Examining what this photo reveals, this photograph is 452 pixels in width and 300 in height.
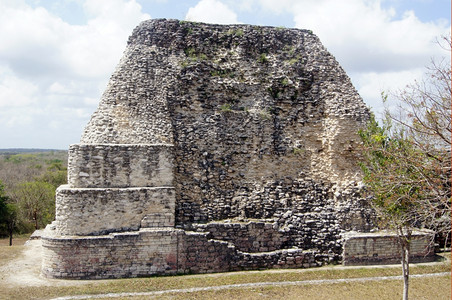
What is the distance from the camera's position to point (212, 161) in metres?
13.6

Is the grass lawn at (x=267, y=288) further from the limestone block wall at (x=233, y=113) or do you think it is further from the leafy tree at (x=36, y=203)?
the leafy tree at (x=36, y=203)

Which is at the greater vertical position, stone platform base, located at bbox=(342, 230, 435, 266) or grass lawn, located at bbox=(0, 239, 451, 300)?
stone platform base, located at bbox=(342, 230, 435, 266)

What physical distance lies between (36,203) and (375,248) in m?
20.7

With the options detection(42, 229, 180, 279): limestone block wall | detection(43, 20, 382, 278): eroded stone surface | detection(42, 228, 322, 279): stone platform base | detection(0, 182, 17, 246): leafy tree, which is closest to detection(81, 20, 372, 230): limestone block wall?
detection(43, 20, 382, 278): eroded stone surface

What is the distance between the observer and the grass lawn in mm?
10203

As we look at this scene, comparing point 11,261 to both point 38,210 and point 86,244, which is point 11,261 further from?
point 38,210

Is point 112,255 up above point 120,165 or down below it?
below

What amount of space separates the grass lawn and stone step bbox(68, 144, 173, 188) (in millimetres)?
2906

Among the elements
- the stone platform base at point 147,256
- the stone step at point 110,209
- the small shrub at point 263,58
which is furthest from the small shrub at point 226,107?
the stone platform base at point 147,256

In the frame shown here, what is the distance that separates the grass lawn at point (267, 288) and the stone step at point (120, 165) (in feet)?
9.53

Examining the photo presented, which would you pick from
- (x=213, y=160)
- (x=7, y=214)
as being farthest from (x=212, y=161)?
(x=7, y=214)

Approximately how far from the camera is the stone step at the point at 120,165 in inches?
468

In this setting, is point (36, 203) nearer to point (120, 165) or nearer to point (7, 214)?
point (7, 214)

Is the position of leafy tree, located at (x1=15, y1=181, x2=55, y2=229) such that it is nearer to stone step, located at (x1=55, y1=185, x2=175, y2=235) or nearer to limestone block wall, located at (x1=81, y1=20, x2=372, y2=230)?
stone step, located at (x1=55, y1=185, x2=175, y2=235)
